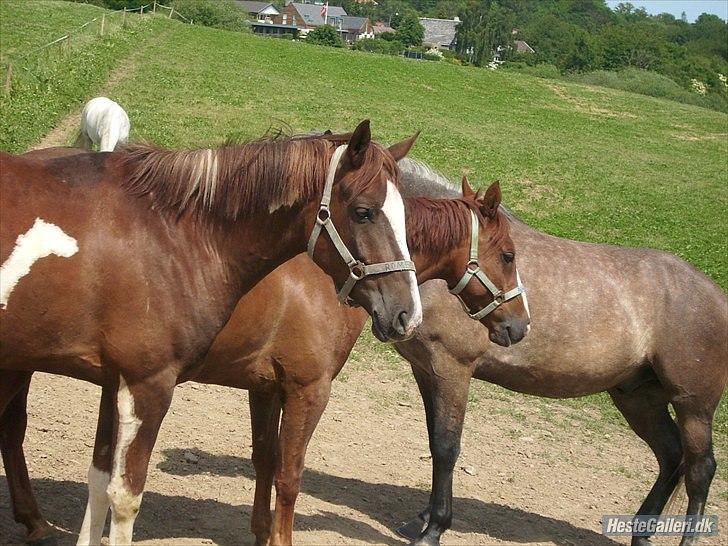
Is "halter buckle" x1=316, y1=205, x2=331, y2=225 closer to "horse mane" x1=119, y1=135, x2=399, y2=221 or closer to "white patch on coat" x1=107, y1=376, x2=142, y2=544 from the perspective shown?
"horse mane" x1=119, y1=135, x2=399, y2=221

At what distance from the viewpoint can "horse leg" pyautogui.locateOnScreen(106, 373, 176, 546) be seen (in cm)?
348

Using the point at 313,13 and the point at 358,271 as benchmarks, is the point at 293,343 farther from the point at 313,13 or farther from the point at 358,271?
the point at 313,13

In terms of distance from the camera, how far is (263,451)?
4.80 metres

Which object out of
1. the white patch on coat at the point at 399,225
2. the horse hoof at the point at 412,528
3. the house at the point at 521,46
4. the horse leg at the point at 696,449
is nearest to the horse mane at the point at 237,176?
the white patch on coat at the point at 399,225

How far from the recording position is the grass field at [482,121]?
1780 cm

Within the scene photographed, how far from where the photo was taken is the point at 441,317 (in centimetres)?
546

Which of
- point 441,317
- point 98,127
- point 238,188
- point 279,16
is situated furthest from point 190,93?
point 279,16

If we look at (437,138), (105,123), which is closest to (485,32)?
(437,138)

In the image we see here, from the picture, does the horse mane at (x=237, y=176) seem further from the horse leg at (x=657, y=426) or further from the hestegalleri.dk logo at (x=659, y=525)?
the hestegalleri.dk logo at (x=659, y=525)

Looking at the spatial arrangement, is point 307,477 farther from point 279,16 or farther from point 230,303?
point 279,16

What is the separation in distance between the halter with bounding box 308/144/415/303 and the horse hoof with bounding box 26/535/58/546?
7.29 feet

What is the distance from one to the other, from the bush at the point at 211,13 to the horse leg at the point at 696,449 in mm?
48593

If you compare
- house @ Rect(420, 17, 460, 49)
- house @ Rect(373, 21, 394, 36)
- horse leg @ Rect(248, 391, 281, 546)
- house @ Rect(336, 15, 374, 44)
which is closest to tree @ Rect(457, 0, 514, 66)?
house @ Rect(420, 17, 460, 49)

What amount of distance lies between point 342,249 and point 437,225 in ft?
3.78
